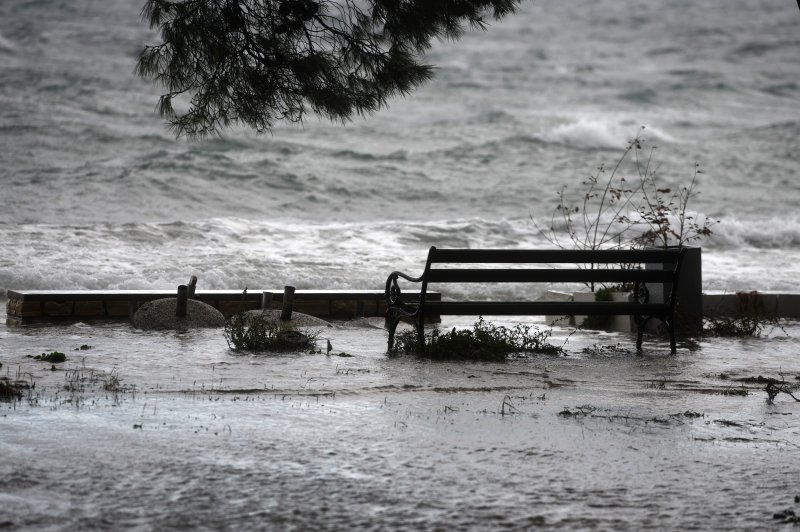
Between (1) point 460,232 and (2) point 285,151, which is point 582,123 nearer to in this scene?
(2) point 285,151

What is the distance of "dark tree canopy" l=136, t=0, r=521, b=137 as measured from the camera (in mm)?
7145

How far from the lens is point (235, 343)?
7.69m

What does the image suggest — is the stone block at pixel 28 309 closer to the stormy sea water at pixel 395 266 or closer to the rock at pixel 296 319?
the stormy sea water at pixel 395 266

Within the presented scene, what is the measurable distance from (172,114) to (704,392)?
4.49 m

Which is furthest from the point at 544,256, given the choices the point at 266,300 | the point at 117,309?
the point at 117,309

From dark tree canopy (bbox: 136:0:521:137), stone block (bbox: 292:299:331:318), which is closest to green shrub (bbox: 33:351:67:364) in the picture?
dark tree canopy (bbox: 136:0:521:137)

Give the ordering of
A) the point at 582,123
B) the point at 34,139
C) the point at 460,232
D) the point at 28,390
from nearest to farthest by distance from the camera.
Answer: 1. the point at 28,390
2. the point at 460,232
3. the point at 34,139
4. the point at 582,123

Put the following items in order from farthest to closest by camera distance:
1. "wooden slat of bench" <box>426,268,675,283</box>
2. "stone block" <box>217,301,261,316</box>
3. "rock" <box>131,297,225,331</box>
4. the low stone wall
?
"stone block" <box>217,301,261,316</box>
the low stone wall
"rock" <box>131,297,225,331</box>
"wooden slat of bench" <box>426,268,675,283</box>

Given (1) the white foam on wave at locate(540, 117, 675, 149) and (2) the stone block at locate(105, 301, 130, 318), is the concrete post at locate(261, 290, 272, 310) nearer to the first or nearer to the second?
(2) the stone block at locate(105, 301, 130, 318)

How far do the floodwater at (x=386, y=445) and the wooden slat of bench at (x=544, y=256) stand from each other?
99cm

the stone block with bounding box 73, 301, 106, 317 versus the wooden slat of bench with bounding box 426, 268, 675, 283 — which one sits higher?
the wooden slat of bench with bounding box 426, 268, 675, 283

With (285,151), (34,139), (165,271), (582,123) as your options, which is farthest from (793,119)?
(165,271)

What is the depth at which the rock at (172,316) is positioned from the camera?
945 cm

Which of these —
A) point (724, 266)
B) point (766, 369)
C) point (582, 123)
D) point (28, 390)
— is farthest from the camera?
point (582, 123)
